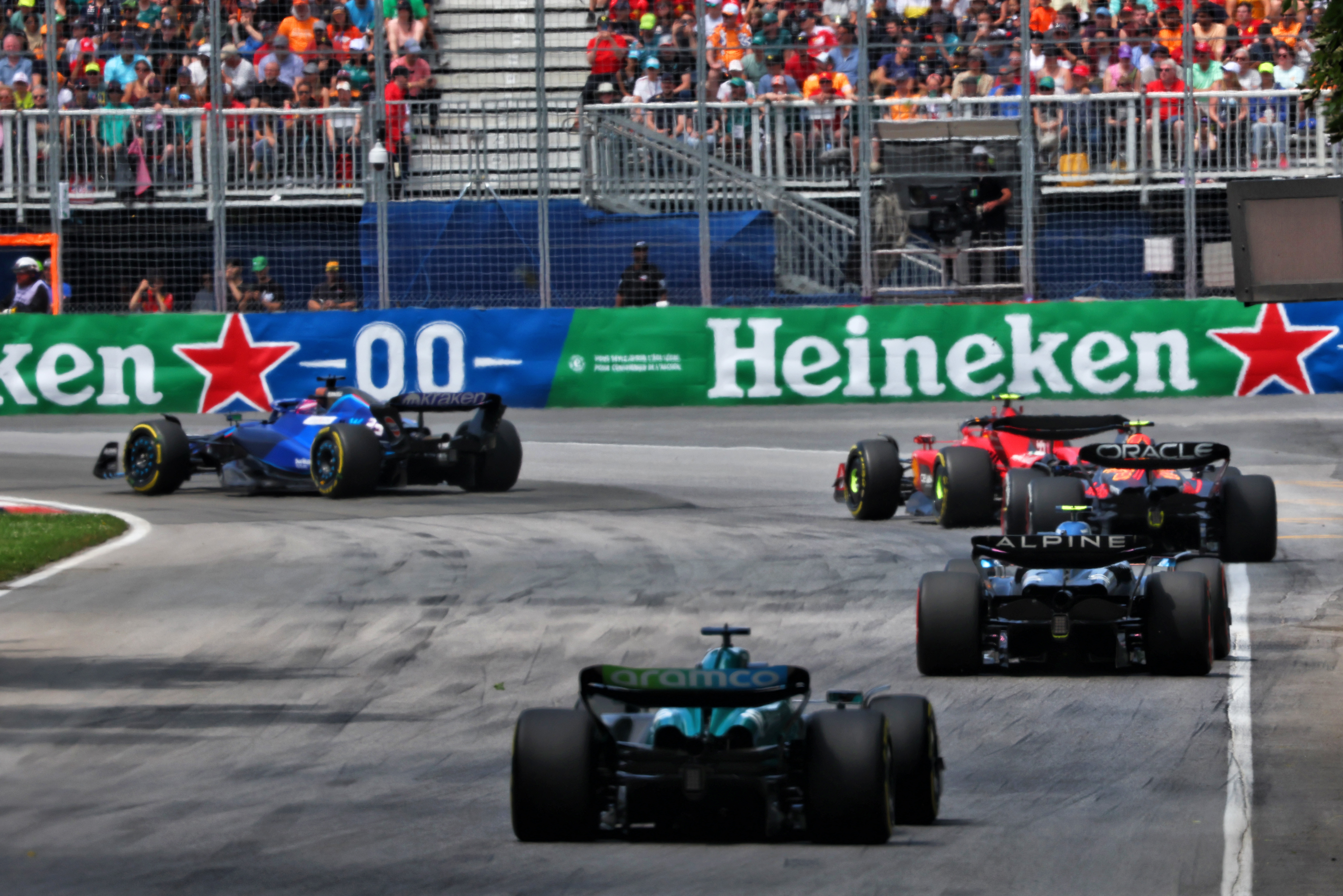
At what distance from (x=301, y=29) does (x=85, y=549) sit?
410 inches

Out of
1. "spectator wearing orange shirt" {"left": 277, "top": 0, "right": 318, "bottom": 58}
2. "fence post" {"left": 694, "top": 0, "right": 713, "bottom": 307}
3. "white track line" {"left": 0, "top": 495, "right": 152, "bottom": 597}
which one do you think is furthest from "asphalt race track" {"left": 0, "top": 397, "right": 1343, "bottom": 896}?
"spectator wearing orange shirt" {"left": 277, "top": 0, "right": 318, "bottom": 58}

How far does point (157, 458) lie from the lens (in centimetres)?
1941

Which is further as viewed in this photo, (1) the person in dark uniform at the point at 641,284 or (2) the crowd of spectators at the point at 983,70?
(1) the person in dark uniform at the point at 641,284

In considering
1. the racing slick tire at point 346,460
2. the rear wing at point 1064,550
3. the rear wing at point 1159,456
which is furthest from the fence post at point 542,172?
the rear wing at point 1064,550

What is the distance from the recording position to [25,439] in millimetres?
23906

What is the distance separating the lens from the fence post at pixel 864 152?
930 inches

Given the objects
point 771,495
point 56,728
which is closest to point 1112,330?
point 771,495

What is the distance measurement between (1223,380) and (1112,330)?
4.74 feet

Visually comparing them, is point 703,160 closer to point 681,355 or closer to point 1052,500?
point 681,355

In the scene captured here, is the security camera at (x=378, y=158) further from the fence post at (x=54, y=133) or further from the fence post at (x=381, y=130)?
the fence post at (x=54, y=133)

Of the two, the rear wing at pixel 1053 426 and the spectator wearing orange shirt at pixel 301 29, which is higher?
the spectator wearing orange shirt at pixel 301 29

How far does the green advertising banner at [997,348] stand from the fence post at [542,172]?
0.61 metres

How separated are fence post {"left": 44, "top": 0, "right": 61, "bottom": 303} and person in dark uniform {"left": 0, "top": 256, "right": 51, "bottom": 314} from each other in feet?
1.65

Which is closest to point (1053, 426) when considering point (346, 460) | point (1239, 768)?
point (346, 460)
